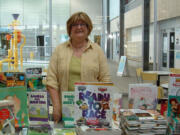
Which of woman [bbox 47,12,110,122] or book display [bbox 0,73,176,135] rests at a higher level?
woman [bbox 47,12,110,122]

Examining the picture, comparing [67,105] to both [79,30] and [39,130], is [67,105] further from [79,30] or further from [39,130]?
[79,30]

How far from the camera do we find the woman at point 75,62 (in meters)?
2.15

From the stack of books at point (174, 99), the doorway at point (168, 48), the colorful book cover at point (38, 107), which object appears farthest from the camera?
the doorway at point (168, 48)

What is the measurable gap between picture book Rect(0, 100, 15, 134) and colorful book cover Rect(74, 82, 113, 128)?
0.43 meters

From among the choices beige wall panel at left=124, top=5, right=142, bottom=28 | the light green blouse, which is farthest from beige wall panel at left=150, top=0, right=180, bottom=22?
the light green blouse

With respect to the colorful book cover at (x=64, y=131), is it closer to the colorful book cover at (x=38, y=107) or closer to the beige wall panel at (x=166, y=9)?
the colorful book cover at (x=38, y=107)

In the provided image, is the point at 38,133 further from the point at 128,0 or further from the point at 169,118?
the point at 128,0

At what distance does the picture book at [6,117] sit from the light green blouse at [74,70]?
73 cm

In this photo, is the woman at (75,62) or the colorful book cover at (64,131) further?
the woman at (75,62)

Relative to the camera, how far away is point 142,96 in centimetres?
212

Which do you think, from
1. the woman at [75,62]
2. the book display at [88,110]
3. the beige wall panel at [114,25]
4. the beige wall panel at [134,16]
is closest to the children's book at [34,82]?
the book display at [88,110]

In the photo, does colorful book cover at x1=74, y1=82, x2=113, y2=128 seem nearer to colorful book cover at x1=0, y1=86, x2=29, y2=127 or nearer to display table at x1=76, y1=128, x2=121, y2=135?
display table at x1=76, y1=128, x2=121, y2=135

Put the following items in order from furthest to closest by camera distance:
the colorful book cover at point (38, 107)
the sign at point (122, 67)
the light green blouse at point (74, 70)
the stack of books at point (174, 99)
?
the sign at point (122, 67), the light green blouse at point (74, 70), the colorful book cover at point (38, 107), the stack of books at point (174, 99)

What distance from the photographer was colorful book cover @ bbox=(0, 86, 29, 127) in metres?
1.78
